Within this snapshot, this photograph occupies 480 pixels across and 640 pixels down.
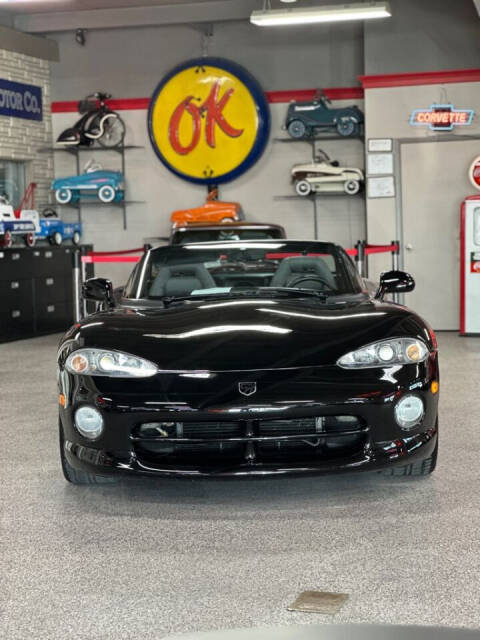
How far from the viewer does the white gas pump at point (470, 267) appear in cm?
1094

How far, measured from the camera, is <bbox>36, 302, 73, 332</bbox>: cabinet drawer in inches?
474

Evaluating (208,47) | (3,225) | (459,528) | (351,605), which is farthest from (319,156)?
(351,605)

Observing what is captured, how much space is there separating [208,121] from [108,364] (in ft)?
30.7

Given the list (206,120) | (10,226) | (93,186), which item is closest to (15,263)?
(10,226)

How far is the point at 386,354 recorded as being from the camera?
3762mm

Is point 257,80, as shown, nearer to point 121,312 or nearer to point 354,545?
point 121,312

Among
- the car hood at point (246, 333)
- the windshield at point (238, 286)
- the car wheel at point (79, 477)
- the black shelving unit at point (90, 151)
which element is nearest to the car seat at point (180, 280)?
the windshield at point (238, 286)

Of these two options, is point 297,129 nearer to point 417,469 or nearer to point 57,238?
→ point 57,238

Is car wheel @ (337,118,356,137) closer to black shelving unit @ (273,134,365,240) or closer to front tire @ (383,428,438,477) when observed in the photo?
black shelving unit @ (273,134,365,240)

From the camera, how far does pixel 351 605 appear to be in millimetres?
2703

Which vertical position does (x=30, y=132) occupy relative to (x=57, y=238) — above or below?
above

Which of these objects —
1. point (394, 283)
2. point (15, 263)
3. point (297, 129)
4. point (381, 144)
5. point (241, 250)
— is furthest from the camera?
point (297, 129)

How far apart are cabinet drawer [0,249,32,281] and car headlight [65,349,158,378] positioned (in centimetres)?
769

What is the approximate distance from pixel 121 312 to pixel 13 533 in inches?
45.9
